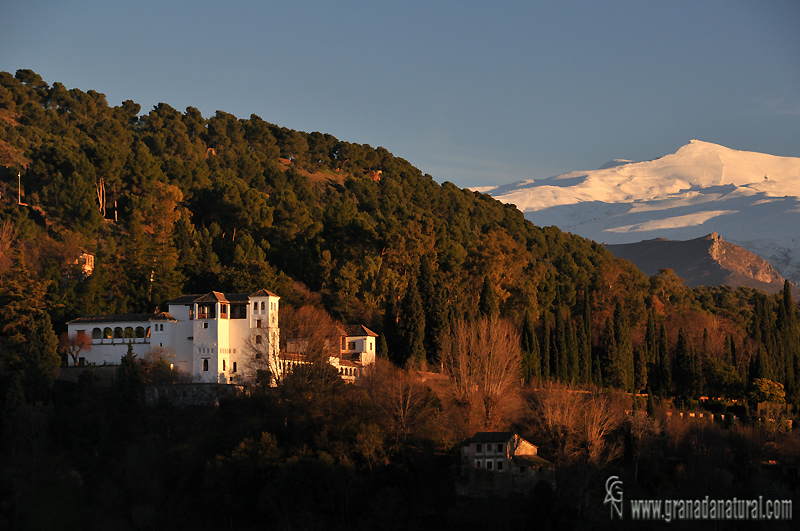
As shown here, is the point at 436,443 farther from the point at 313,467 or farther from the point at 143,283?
the point at 143,283

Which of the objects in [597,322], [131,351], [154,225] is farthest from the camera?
[597,322]

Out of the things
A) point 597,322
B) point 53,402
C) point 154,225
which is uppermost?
point 154,225

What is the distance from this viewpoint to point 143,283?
178 ft

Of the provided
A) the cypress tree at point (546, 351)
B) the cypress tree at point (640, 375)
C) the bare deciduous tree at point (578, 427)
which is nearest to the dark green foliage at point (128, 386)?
the bare deciduous tree at point (578, 427)

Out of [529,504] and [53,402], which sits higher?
[53,402]

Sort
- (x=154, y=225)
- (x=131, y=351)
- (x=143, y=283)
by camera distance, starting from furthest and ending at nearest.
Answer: (x=154, y=225) < (x=143, y=283) < (x=131, y=351)

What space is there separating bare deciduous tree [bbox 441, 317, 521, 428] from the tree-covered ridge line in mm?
1788

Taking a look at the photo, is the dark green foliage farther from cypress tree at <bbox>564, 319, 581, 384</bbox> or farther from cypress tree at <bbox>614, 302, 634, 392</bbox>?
cypress tree at <bbox>614, 302, 634, 392</bbox>

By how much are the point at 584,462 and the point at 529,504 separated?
384 centimetres

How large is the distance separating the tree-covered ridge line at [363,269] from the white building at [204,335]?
3.32m

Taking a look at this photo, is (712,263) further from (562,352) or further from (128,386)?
(128,386)

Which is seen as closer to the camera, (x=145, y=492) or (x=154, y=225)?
(x=145, y=492)

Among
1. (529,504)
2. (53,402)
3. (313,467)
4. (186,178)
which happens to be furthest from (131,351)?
(186,178)

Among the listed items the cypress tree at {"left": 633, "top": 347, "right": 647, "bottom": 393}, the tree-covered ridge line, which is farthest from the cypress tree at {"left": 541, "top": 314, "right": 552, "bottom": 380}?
the cypress tree at {"left": 633, "top": 347, "right": 647, "bottom": 393}
